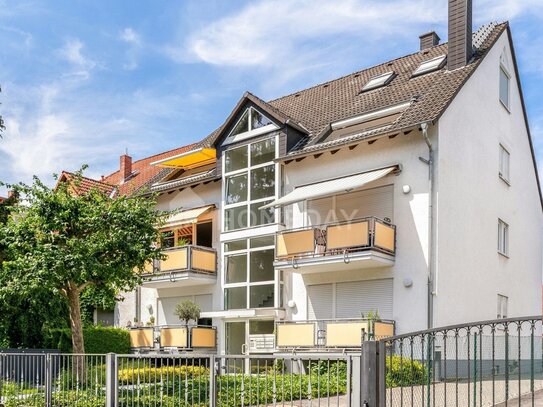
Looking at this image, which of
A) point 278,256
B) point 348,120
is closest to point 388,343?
point 278,256

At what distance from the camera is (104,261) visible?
17.8 meters

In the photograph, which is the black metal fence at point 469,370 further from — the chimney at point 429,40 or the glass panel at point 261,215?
the chimney at point 429,40

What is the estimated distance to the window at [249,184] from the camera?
23.8 meters

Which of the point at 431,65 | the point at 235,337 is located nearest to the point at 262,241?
the point at 235,337

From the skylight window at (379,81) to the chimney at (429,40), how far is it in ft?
7.91

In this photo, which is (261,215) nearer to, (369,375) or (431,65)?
(431,65)

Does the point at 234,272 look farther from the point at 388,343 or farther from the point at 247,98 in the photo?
the point at 388,343

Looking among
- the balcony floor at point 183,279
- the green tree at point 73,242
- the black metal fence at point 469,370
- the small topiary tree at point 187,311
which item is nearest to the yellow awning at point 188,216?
the balcony floor at point 183,279

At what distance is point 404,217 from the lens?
2030 centimetres

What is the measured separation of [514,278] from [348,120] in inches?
329

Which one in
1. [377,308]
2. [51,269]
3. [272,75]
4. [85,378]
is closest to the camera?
[85,378]

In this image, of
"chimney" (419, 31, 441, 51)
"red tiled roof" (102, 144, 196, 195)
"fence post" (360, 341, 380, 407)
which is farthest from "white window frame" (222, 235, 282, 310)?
"fence post" (360, 341, 380, 407)

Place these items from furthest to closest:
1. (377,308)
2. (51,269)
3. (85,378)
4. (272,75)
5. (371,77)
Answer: (371,77), (377,308), (51,269), (272,75), (85,378)

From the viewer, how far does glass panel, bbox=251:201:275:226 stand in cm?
2341
